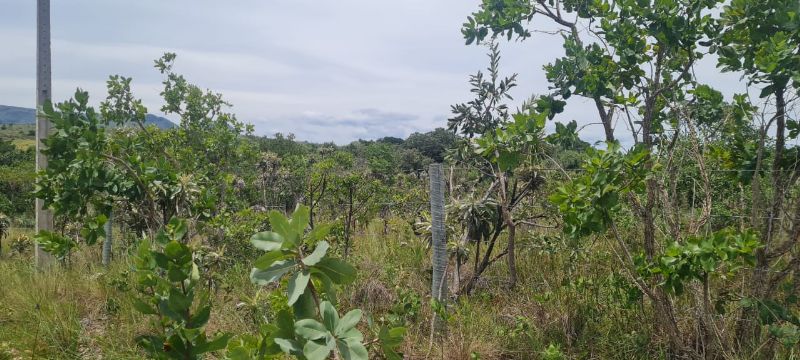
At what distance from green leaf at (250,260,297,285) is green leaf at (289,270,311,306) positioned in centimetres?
3

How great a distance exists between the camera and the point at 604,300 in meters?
3.74

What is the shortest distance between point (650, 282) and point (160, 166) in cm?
362

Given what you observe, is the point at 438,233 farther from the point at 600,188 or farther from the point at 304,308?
the point at 304,308

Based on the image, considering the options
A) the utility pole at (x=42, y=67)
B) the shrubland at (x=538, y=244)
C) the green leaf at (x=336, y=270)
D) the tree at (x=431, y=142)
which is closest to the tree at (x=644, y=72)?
the shrubland at (x=538, y=244)

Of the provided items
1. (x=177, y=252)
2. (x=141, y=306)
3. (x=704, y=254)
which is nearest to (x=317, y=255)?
(x=177, y=252)

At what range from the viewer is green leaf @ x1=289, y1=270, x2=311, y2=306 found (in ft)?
3.79

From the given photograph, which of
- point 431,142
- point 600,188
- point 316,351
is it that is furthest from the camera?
point 431,142

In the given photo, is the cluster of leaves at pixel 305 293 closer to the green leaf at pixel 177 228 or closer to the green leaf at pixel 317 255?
the green leaf at pixel 317 255

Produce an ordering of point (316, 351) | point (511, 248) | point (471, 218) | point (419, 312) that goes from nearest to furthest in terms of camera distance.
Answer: point (316, 351) < point (419, 312) < point (511, 248) < point (471, 218)

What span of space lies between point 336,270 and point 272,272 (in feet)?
0.52

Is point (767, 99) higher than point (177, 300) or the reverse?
higher

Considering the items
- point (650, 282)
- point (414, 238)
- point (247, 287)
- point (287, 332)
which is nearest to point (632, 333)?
point (650, 282)

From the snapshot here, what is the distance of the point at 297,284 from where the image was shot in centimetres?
119

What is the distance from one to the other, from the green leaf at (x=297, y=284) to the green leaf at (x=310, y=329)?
0.05 meters
